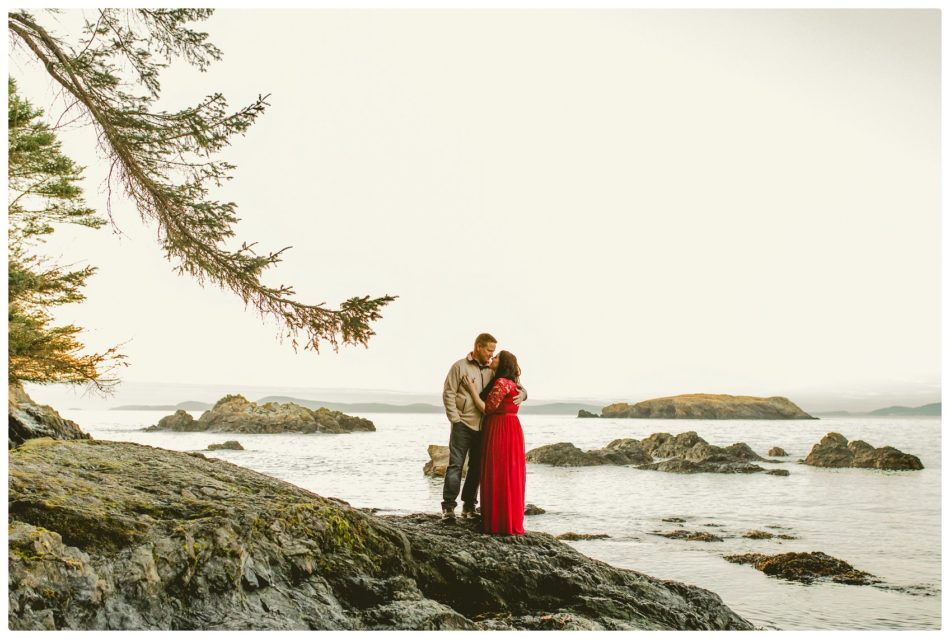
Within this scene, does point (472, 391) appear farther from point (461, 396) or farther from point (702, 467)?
point (702, 467)

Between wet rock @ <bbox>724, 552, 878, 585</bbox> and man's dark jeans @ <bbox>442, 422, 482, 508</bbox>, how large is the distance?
7.11 meters

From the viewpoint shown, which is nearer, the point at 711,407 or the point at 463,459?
the point at 463,459

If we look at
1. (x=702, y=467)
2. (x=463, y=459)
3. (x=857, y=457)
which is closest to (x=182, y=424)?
(x=702, y=467)

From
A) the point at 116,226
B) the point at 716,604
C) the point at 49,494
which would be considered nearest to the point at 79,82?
the point at 116,226

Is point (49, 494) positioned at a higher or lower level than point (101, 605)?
higher

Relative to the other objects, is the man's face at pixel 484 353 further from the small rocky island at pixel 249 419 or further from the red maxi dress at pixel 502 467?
the small rocky island at pixel 249 419

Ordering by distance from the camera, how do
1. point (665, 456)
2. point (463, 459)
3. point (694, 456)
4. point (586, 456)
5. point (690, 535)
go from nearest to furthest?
point (463, 459), point (690, 535), point (694, 456), point (586, 456), point (665, 456)

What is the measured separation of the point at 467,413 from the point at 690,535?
1181 cm

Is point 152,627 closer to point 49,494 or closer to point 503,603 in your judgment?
point 49,494

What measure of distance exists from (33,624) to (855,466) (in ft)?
119

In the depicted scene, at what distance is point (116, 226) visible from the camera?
8227 mm

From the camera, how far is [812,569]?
11008 millimetres

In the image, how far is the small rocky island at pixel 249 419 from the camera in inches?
2141

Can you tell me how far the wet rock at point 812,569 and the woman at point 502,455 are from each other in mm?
6927
